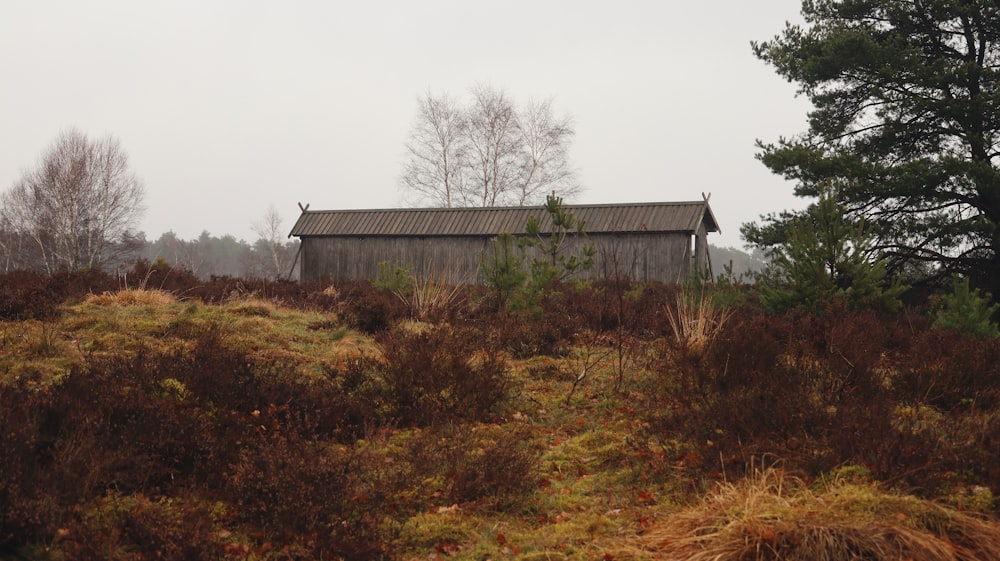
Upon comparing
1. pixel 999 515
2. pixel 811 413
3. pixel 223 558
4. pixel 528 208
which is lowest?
pixel 223 558

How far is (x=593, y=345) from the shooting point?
10609 mm

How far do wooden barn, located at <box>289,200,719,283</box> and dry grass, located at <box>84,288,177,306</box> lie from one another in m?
10.1

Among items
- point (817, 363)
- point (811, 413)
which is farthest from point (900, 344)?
point (811, 413)

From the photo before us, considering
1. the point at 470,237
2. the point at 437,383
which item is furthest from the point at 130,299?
the point at 470,237

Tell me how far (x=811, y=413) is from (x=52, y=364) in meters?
6.48

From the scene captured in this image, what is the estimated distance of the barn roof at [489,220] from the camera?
22.2 meters

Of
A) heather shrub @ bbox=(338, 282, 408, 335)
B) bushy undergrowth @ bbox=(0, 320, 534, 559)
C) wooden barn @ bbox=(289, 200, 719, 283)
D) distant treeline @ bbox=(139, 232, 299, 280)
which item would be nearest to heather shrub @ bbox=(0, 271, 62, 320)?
bushy undergrowth @ bbox=(0, 320, 534, 559)

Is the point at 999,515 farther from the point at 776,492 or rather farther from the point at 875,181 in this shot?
the point at 875,181

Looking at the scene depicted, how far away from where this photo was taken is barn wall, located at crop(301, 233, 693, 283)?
21969 millimetres

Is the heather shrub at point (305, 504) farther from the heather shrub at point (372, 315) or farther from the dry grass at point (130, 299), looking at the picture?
the dry grass at point (130, 299)

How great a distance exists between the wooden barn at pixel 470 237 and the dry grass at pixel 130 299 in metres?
10.1

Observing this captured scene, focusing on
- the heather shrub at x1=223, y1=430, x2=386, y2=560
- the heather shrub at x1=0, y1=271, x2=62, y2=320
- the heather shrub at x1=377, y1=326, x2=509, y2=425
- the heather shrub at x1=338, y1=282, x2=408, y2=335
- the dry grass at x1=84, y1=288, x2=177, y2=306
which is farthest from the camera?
the heather shrub at x1=338, y1=282, x2=408, y2=335

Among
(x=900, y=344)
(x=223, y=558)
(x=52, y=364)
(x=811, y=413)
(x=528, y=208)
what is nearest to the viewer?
(x=223, y=558)

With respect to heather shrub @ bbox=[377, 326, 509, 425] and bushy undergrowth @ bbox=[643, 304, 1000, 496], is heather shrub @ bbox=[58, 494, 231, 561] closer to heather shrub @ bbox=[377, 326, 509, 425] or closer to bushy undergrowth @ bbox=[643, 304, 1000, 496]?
heather shrub @ bbox=[377, 326, 509, 425]
